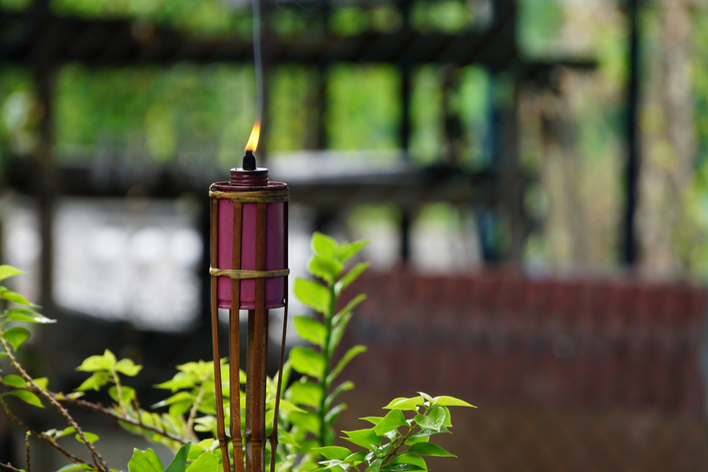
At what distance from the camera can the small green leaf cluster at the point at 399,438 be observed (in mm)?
438

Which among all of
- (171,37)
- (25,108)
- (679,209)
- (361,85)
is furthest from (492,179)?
(361,85)

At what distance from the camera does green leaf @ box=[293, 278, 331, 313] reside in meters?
0.64

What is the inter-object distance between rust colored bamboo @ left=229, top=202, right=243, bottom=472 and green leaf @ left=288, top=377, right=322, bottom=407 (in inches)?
6.1

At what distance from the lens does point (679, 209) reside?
4898mm

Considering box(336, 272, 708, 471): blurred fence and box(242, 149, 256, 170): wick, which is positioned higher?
box(242, 149, 256, 170): wick

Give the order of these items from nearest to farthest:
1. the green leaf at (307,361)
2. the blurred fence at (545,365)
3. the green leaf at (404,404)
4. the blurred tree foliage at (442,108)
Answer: the green leaf at (404,404), the green leaf at (307,361), the blurred fence at (545,365), the blurred tree foliage at (442,108)

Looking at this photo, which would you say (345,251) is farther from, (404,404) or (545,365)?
(545,365)

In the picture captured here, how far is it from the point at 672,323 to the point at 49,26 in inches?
81.2

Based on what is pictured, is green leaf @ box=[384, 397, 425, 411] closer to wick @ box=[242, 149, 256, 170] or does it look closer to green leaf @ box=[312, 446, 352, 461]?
green leaf @ box=[312, 446, 352, 461]

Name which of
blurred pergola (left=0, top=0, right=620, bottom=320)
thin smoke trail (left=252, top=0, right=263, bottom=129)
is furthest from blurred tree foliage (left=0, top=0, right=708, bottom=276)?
thin smoke trail (left=252, top=0, right=263, bottom=129)

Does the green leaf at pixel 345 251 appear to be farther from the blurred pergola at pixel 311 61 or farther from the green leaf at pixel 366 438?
the blurred pergola at pixel 311 61

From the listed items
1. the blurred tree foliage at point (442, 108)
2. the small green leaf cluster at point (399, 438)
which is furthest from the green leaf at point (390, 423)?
the blurred tree foliage at point (442, 108)

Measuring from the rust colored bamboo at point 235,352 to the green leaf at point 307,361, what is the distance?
0.15m

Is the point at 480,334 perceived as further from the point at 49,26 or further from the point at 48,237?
the point at 49,26
